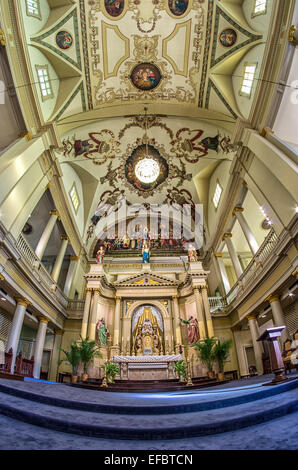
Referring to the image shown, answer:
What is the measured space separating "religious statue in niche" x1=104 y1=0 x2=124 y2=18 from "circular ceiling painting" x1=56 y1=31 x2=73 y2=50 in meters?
2.13

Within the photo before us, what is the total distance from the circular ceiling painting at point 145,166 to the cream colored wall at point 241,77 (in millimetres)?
5473

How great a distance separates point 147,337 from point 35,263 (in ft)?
23.7

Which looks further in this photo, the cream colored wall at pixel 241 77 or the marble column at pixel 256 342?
the marble column at pixel 256 342

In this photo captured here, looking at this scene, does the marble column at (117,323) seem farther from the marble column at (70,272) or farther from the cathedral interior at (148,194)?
the marble column at (70,272)

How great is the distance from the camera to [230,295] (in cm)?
1424

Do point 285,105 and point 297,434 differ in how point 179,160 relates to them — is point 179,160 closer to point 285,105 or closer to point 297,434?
point 285,105

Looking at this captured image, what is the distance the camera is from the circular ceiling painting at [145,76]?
13259 mm

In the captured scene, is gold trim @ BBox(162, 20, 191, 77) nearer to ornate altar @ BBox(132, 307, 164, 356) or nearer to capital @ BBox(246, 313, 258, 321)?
capital @ BBox(246, 313, 258, 321)

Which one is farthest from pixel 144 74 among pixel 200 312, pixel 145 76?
pixel 200 312

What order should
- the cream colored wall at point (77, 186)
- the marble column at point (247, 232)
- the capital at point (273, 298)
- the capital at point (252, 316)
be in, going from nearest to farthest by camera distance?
the capital at point (273, 298), the capital at point (252, 316), the marble column at point (247, 232), the cream colored wall at point (77, 186)

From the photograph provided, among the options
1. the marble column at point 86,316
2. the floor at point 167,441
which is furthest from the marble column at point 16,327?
the floor at point 167,441

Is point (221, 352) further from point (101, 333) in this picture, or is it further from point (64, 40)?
Result: point (64, 40)

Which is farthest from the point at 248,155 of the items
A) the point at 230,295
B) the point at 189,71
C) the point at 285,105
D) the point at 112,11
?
the point at 112,11

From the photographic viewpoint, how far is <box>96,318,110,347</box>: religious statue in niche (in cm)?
1305
